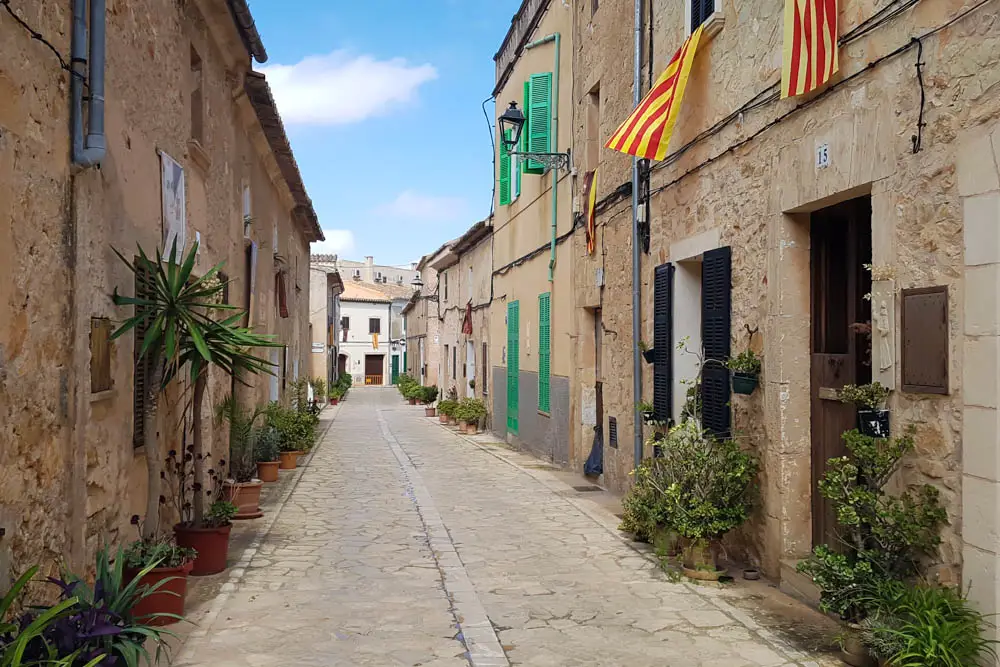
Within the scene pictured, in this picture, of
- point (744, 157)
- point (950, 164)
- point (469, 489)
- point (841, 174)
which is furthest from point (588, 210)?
point (950, 164)

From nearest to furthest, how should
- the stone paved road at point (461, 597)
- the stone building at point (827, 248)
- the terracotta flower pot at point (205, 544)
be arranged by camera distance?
the stone building at point (827, 248) < the stone paved road at point (461, 597) < the terracotta flower pot at point (205, 544)

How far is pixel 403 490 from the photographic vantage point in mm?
11359

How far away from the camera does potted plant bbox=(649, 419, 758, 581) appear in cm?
659

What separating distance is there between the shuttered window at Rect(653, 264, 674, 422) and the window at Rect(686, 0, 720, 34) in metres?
2.20

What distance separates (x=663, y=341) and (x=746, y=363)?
204cm

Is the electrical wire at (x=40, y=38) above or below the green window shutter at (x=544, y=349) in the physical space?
above

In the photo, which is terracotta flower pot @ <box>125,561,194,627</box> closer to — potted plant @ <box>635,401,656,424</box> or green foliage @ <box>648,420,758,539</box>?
green foliage @ <box>648,420,758,539</box>

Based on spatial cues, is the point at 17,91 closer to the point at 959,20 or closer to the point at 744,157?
the point at 959,20

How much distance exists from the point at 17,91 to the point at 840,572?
484 centimetres

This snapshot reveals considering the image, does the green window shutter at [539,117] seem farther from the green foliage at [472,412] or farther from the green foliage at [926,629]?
the green foliage at [926,629]

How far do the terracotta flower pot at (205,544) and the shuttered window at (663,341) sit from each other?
421 centimetres

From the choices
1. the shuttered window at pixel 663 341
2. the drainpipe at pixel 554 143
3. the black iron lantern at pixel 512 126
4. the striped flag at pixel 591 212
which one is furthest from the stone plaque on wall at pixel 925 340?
the black iron lantern at pixel 512 126

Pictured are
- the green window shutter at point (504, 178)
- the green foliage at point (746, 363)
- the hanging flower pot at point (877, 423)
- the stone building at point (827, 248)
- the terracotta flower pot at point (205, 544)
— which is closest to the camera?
the stone building at point (827, 248)

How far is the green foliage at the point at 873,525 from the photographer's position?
4547 millimetres
